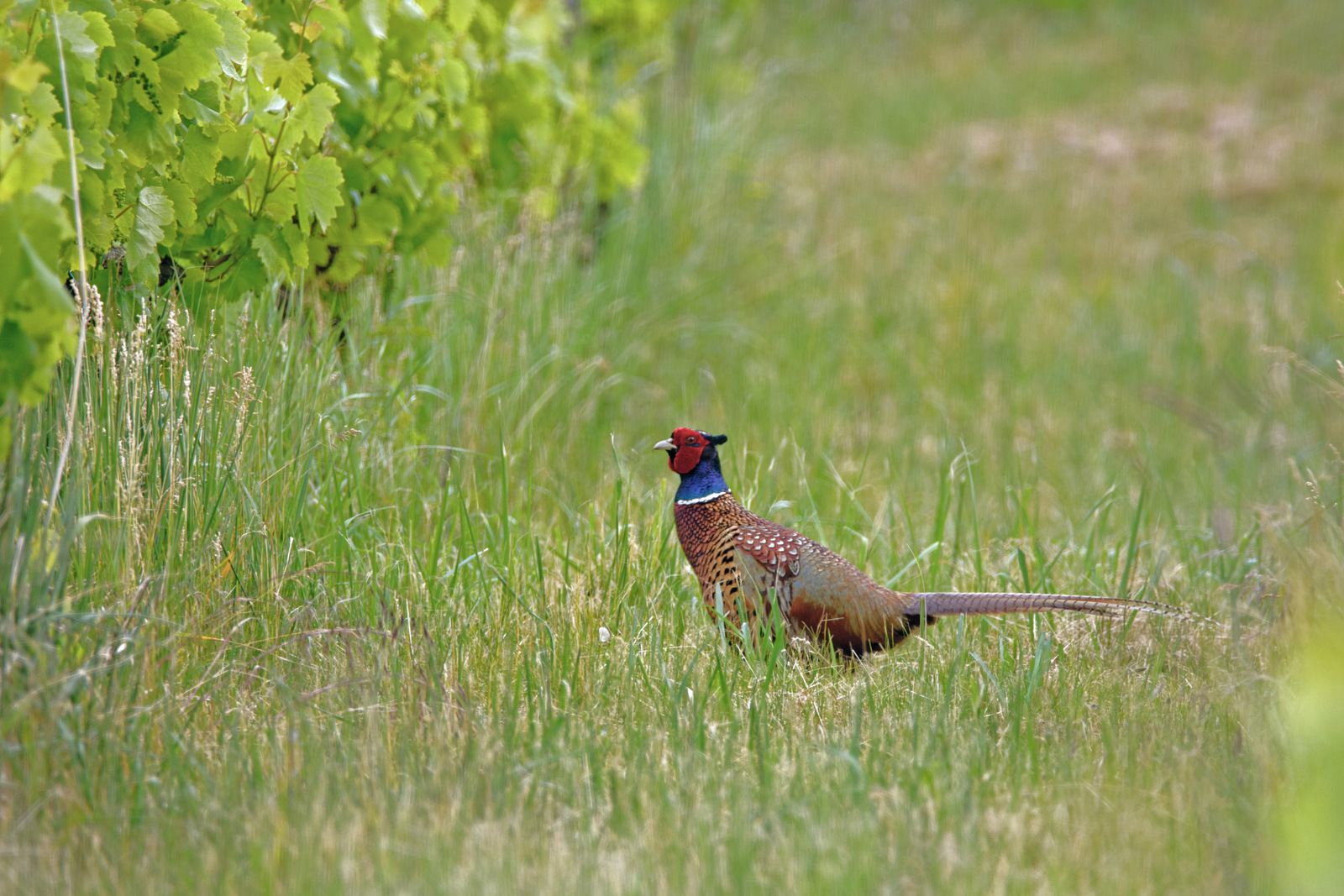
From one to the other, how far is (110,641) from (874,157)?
1082cm

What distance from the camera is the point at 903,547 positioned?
474cm

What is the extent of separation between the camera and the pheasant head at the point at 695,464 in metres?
3.97

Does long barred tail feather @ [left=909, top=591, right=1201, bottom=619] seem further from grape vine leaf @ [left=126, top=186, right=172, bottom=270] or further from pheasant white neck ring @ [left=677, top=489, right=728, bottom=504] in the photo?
grape vine leaf @ [left=126, top=186, right=172, bottom=270]

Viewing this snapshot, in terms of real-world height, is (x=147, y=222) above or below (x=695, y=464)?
above

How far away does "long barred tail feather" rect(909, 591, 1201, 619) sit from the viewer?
347cm

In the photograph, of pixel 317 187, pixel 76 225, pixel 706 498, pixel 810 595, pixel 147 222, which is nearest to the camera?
pixel 76 225

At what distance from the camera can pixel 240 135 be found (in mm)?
Answer: 3336

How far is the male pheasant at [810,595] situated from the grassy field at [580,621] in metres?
0.11

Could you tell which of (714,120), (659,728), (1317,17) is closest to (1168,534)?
(659,728)

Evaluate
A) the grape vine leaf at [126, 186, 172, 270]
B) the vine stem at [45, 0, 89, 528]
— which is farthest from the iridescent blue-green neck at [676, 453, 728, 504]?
the vine stem at [45, 0, 89, 528]

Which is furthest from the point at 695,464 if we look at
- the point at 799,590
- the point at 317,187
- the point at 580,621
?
the point at 317,187

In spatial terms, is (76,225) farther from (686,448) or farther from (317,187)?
(686,448)

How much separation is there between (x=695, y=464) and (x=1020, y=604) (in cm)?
108

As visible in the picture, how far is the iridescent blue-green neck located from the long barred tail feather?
698 millimetres
